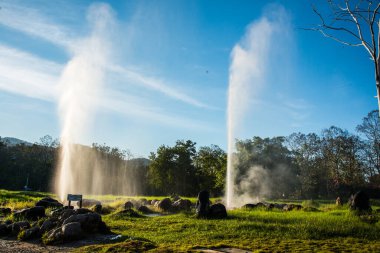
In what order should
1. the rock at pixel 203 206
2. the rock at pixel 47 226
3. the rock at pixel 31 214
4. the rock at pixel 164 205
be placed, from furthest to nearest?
the rock at pixel 164 205 → the rock at pixel 203 206 → the rock at pixel 31 214 → the rock at pixel 47 226

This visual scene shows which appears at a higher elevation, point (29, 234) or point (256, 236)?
point (256, 236)

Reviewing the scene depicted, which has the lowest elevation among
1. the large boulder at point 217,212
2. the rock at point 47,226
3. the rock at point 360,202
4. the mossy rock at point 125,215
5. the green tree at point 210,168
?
the rock at point 47,226

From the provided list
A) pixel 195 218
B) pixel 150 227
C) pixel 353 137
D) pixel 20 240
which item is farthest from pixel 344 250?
pixel 353 137

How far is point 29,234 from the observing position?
41.9ft

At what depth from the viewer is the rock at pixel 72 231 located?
1193 centimetres

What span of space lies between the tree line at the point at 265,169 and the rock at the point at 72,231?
32.4 meters

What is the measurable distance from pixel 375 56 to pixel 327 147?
165ft

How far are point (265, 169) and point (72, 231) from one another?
38.0m

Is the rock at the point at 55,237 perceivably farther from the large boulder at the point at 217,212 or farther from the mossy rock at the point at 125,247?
the large boulder at the point at 217,212

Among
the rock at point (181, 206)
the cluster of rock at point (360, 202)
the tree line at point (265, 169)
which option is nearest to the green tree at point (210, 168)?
the tree line at point (265, 169)

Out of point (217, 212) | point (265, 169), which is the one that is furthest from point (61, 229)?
point (265, 169)

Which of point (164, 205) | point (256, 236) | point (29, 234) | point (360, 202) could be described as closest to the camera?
point (256, 236)

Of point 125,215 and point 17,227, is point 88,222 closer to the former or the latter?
point 17,227

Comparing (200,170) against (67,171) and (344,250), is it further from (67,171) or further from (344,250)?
(344,250)
